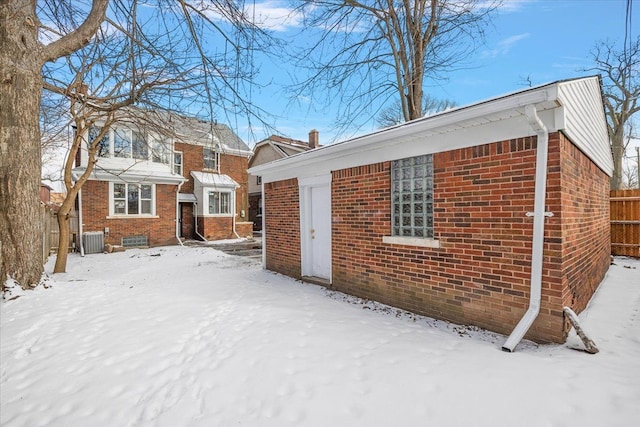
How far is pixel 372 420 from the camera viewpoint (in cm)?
223

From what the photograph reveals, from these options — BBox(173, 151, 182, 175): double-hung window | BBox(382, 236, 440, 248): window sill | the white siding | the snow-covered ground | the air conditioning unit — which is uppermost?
BBox(173, 151, 182, 175): double-hung window

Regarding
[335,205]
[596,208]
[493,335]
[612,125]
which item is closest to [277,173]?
[335,205]

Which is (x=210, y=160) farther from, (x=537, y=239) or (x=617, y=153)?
(x=617, y=153)

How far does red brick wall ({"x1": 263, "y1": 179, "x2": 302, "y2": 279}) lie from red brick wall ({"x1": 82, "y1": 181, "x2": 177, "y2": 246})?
9.13 m

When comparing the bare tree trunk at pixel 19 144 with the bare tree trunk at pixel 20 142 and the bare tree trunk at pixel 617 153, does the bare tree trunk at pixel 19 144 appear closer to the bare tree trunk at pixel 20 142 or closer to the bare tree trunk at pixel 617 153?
the bare tree trunk at pixel 20 142

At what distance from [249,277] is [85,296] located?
3167 mm

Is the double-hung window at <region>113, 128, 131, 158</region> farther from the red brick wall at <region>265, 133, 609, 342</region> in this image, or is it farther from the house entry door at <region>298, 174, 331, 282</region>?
the red brick wall at <region>265, 133, 609, 342</region>

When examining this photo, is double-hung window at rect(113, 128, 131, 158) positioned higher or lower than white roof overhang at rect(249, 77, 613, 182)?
higher

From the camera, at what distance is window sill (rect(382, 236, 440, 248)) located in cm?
436

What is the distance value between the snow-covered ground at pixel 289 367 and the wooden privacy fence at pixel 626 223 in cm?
573

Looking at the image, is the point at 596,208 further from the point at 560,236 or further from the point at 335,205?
the point at 335,205

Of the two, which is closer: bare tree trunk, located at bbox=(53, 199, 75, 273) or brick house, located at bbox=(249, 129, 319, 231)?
bare tree trunk, located at bbox=(53, 199, 75, 273)

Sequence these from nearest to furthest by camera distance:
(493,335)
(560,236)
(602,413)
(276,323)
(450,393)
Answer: (602,413) < (450,393) < (560,236) < (493,335) < (276,323)

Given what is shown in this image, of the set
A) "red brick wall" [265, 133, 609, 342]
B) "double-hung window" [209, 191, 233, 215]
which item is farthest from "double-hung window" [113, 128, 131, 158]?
"red brick wall" [265, 133, 609, 342]
